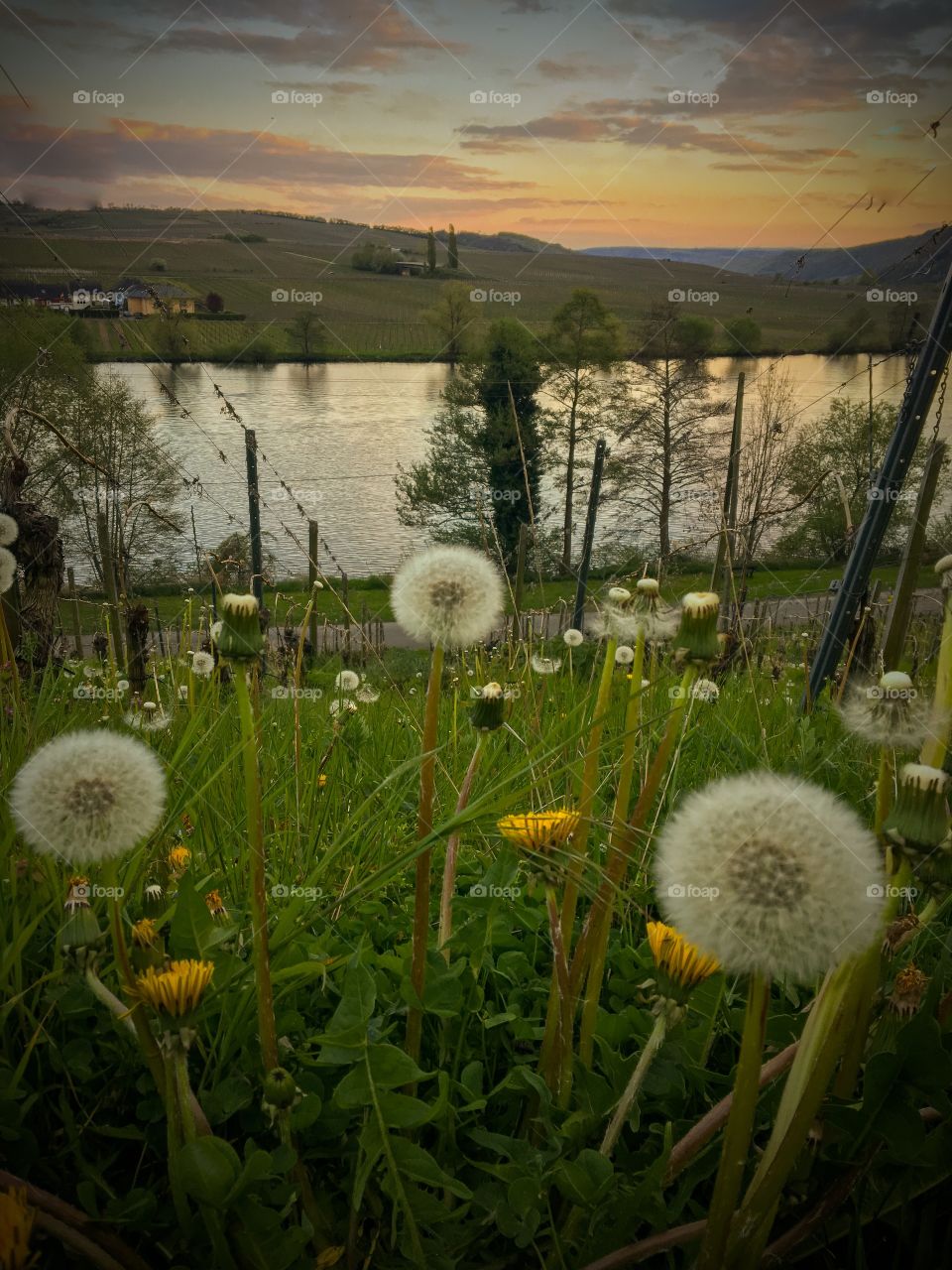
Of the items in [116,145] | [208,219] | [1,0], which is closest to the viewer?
[1,0]

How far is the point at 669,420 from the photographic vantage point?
19.9 meters

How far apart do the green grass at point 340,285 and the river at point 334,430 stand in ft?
2.37

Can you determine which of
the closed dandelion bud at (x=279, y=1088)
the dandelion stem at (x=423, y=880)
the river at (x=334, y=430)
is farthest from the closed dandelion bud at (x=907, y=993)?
the river at (x=334, y=430)

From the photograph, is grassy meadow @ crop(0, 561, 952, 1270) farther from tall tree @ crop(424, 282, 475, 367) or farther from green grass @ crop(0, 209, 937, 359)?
tall tree @ crop(424, 282, 475, 367)

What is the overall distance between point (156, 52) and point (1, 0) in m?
5.52

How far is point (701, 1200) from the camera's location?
1.00 meters

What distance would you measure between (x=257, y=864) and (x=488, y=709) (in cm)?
34

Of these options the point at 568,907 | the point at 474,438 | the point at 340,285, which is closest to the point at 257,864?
the point at 568,907

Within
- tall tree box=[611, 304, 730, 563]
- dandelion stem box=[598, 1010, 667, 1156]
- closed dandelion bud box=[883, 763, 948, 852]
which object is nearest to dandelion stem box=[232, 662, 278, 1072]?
dandelion stem box=[598, 1010, 667, 1156]

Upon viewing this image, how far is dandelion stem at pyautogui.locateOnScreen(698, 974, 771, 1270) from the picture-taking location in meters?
0.64

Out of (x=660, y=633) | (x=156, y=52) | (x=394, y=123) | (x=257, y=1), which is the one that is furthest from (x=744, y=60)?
(x=660, y=633)

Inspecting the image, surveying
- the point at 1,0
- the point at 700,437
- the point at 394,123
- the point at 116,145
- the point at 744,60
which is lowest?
the point at 700,437

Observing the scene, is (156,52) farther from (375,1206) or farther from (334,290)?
(334,290)

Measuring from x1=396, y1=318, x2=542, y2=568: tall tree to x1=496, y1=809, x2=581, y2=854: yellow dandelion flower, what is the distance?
46.2 ft
